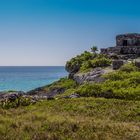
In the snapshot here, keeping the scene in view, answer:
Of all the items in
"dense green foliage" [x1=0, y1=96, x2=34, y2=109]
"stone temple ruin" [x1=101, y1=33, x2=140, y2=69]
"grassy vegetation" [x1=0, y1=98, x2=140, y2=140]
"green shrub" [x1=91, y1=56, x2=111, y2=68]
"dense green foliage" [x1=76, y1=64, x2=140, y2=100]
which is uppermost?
"stone temple ruin" [x1=101, y1=33, x2=140, y2=69]

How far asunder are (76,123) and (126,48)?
160 feet

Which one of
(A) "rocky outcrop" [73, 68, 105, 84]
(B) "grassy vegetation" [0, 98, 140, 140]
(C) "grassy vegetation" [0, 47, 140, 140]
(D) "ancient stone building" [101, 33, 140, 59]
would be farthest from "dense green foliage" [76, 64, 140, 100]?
(D) "ancient stone building" [101, 33, 140, 59]

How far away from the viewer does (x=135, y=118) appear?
81.8 feet

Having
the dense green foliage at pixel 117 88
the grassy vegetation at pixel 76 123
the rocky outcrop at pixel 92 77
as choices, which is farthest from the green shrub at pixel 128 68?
the grassy vegetation at pixel 76 123

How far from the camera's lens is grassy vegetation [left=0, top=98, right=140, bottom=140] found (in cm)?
1788

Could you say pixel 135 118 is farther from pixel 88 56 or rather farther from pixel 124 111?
pixel 88 56

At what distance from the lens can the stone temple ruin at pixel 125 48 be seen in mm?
64000

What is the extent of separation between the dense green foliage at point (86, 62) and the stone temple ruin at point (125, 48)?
2.98 meters

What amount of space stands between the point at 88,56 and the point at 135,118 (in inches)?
1715

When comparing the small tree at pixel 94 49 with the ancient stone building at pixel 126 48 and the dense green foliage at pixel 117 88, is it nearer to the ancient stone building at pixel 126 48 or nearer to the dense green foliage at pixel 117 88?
the ancient stone building at pixel 126 48

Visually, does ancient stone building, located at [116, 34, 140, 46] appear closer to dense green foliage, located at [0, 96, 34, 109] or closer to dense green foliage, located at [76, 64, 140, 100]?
dense green foliage, located at [76, 64, 140, 100]

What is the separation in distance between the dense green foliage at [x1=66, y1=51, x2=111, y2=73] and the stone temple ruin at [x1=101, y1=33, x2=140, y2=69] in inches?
117

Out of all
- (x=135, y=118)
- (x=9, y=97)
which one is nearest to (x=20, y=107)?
(x=9, y=97)

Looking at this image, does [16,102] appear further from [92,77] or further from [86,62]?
[86,62]
